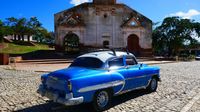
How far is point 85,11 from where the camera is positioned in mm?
37531

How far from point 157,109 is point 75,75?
2.57 m

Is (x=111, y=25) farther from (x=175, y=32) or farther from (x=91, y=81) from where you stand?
(x=91, y=81)

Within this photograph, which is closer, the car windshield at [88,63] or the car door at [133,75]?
the car windshield at [88,63]

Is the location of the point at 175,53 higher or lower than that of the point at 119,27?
lower

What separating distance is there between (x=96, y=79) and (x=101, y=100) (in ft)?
2.20

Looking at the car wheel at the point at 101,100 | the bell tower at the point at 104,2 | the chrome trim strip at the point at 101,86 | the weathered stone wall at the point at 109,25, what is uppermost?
the bell tower at the point at 104,2

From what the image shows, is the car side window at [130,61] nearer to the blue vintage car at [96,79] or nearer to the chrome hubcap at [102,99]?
the blue vintage car at [96,79]

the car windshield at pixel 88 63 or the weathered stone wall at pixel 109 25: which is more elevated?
the weathered stone wall at pixel 109 25

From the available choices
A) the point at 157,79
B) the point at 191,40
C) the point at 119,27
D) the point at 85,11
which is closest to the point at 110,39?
the point at 119,27

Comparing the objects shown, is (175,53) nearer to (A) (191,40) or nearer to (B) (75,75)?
(A) (191,40)

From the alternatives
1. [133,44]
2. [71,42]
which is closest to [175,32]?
[133,44]

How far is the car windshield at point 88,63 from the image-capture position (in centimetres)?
806

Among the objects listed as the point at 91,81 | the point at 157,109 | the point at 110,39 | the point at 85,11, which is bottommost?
the point at 157,109

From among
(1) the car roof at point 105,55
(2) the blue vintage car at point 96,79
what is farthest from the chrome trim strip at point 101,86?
(1) the car roof at point 105,55
